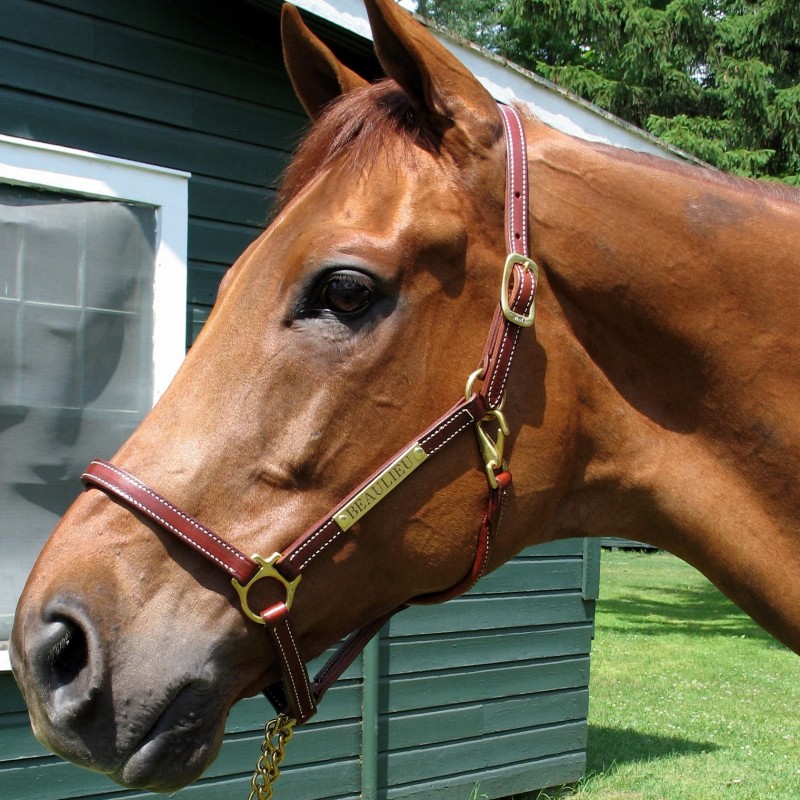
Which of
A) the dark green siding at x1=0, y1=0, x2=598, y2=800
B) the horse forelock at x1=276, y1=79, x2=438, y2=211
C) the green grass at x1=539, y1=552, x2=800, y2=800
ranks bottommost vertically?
the green grass at x1=539, y1=552, x2=800, y2=800

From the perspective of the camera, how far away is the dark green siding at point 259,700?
364 cm

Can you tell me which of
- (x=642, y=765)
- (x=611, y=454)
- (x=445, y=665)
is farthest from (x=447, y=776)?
(x=611, y=454)

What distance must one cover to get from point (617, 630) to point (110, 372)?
431 inches

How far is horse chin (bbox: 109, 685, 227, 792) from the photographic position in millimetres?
1496

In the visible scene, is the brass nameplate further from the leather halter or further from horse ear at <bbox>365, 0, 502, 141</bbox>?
horse ear at <bbox>365, 0, 502, 141</bbox>

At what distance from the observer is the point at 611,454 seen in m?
1.82

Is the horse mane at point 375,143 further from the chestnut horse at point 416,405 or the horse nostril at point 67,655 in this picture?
the horse nostril at point 67,655

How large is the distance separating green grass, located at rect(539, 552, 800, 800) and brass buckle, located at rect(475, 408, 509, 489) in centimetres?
454

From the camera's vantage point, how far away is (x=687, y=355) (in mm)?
1770

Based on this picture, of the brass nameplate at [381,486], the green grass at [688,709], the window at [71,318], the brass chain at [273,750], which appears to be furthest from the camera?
the green grass at [688,709]

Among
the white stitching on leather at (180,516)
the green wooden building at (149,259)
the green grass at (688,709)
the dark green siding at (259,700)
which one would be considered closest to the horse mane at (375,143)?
the white stitching on leather at (180,516)

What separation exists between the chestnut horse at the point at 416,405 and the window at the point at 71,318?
2.06 metres

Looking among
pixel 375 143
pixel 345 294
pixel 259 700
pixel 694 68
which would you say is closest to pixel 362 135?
pixel 375 143

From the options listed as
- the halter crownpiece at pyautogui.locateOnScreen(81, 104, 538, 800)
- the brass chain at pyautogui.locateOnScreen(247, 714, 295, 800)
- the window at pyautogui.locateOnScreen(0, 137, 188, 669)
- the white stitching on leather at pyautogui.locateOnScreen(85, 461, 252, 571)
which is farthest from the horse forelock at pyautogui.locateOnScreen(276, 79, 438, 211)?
the window at pyautogui.locateOnScreen(0, 137, 188, 669)
